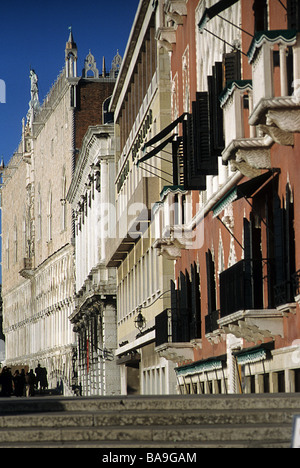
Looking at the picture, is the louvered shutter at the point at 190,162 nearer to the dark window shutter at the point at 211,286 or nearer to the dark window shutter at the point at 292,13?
the dark window shutter at the point at 211,286

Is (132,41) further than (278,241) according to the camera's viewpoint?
Yes

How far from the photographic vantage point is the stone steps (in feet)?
43.6

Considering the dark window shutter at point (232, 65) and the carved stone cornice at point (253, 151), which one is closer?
the carved stone cornice at point (253, 151)

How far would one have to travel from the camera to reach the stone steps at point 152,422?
13297mm

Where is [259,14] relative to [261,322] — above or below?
above

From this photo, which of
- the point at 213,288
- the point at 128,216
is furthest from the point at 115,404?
the point at 128,216

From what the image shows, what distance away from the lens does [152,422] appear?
1423cm

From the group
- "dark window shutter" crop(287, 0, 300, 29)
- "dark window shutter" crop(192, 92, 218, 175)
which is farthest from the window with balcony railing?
"dark window shutter" crop(192, 92, 218, 175)

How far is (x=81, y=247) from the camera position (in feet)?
258

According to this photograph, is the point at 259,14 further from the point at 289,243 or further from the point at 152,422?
the point at 152,422

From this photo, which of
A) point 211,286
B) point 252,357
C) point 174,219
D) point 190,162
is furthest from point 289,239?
point 174,219

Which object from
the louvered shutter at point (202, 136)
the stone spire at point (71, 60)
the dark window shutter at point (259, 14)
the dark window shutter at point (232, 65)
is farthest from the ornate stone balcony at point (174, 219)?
the stone spire at point (71, 60)

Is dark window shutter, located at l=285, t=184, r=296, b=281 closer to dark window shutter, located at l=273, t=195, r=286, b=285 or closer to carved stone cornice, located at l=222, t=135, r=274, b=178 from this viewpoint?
dark window shutter, located at l=273, t=195, r=286, b=285
